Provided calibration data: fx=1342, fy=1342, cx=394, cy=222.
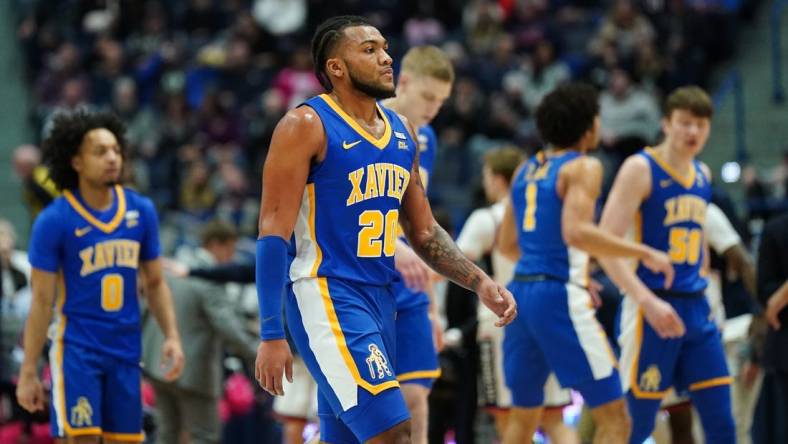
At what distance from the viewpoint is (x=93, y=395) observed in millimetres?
7215

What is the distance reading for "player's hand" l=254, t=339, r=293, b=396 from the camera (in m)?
5.28

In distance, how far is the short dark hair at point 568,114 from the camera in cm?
762

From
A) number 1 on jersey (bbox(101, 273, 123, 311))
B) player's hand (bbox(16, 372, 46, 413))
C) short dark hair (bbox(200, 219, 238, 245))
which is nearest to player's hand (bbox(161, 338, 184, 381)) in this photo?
number 1 on jersey (bbox(101, 273, 123, 311))

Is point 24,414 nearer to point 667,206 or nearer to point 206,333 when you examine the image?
point 206,333

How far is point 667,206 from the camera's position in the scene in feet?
25.4

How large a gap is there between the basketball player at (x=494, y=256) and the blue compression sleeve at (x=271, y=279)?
362cm

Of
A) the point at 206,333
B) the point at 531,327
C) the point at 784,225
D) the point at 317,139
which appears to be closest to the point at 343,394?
the point at 317,139

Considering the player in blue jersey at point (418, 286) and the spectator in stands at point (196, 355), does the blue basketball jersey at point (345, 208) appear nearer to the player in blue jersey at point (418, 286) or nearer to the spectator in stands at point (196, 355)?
the player in blue jersey at point (418, 286)

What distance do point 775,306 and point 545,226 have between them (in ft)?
5.61

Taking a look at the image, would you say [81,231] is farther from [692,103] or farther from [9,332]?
[9,332]

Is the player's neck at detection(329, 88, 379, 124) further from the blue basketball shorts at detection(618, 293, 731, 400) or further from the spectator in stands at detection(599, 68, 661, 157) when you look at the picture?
the spectator in stands at detection(599, 68, 661, 157)

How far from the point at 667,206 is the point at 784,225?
104 cm

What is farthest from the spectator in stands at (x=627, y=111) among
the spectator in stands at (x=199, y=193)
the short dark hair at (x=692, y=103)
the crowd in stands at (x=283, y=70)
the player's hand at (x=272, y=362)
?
the player's hand at (x=272, y=362)

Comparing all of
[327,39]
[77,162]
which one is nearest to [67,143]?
[77,162]
